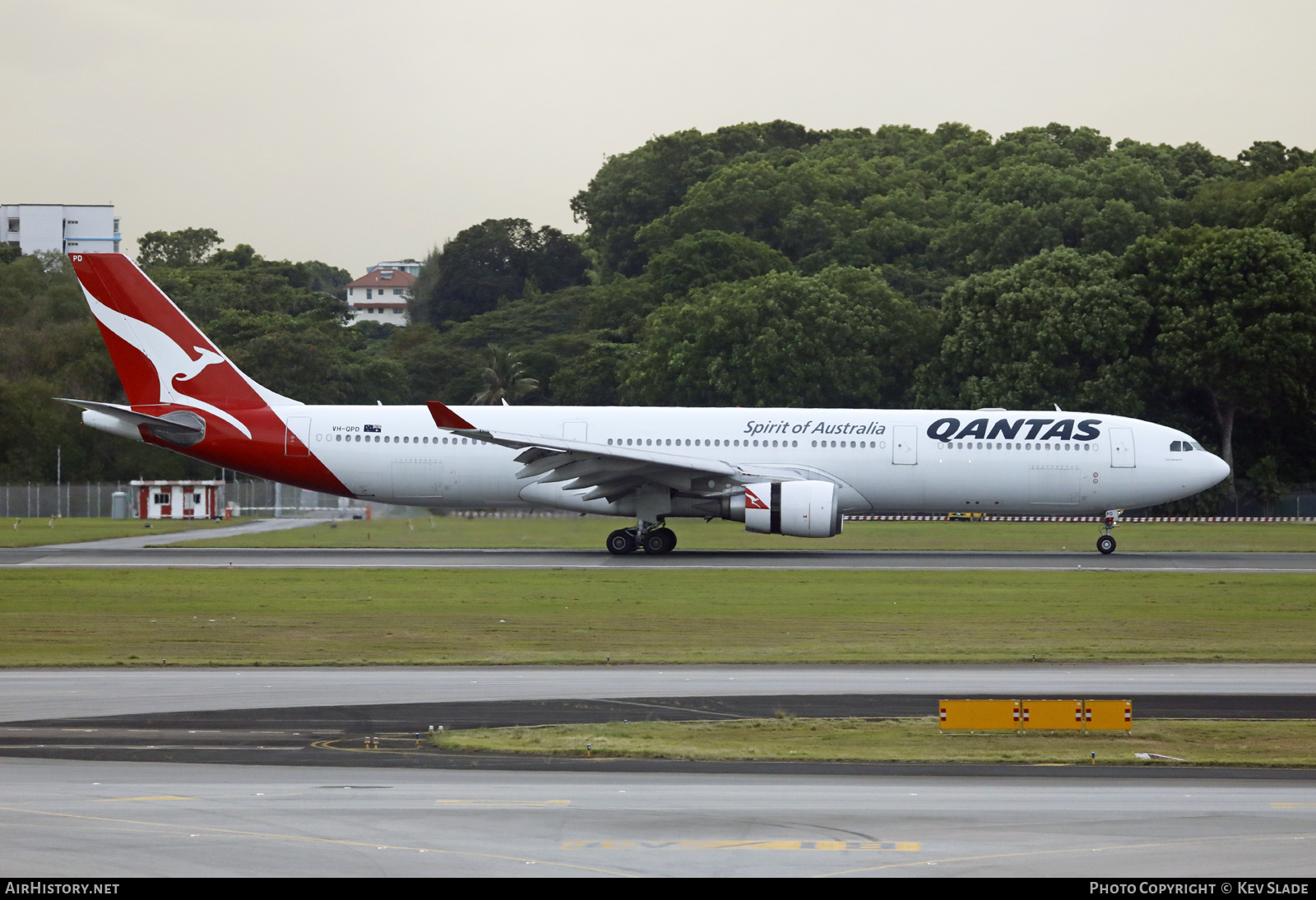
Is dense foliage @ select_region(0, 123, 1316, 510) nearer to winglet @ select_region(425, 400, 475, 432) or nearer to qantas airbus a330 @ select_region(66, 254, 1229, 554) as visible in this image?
qantas airbus a330 @ select_region(66, 254, 1229, 554)

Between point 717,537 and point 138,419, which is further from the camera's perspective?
point 717,537

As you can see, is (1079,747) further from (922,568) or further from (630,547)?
(630,547)

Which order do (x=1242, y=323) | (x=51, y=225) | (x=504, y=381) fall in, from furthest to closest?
1. (x=51, y=225)
2. (x=504, y=381)
3. (x=1242, y=323)

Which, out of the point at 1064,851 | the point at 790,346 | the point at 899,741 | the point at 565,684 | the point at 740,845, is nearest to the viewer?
the point at 1064,851

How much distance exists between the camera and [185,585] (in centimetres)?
2789

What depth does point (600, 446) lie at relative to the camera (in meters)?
35.2

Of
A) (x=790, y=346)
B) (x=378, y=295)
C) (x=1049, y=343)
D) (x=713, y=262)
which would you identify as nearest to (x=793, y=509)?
(x=1049, y=343)

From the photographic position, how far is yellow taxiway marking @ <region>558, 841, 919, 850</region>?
966cm

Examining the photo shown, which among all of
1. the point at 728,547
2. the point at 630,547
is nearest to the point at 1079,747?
the point at 630,547

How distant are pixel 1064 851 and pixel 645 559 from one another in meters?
24.8

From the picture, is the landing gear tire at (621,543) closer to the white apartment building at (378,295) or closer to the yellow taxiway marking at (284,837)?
the yellow taxiway marking at (284,837)

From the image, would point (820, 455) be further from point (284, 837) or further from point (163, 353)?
point (284, 837)

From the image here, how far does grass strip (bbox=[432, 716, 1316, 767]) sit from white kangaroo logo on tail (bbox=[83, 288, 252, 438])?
80.6ft

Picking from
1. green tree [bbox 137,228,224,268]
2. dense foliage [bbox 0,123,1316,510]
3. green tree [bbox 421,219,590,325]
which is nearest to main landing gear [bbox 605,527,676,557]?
dense foliage [bbox 0,123,1316,510]
